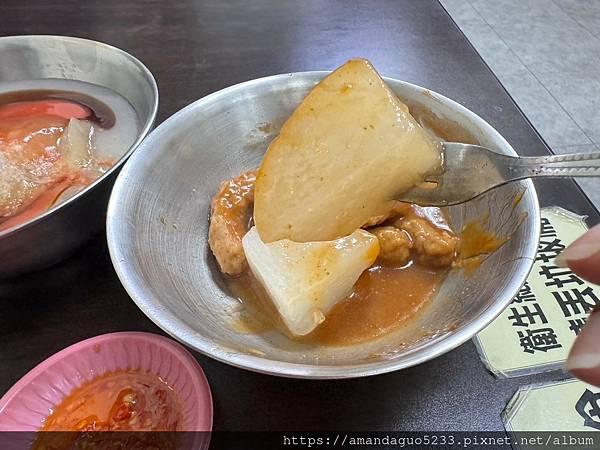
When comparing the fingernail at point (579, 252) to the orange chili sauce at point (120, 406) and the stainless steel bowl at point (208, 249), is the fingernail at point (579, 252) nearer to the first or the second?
the stainless steel bowl at point (208, 249)

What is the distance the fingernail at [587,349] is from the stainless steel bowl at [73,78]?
1066 mm

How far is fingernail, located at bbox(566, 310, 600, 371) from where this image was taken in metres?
0.62

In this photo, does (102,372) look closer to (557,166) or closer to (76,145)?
(76,145)

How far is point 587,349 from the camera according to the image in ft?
2.04

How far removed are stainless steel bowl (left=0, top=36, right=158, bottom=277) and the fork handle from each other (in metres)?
0.93

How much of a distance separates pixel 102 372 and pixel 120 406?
94 mm

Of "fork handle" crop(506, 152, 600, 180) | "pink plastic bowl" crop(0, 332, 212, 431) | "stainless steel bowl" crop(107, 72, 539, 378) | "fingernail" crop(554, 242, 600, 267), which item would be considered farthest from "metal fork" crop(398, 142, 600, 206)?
"pink plastic bowl" crop(0, 332, 212, 431)

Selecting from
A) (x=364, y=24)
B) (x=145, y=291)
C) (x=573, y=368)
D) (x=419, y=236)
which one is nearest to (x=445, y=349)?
(x=573, y=368)

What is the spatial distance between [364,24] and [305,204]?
5.87 ft

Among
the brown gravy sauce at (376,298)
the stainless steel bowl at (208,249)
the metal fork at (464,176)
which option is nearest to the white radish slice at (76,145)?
the stainless steel bowl at (208,249)

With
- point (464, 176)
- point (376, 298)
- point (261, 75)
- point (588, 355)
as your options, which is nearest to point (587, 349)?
point (588, 355)

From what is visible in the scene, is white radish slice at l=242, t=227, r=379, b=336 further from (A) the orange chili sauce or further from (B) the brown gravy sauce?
(A) the orange chili sauce

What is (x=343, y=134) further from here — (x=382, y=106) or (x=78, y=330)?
(x=78, y=330)

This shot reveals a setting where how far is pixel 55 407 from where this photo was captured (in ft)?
3.49
